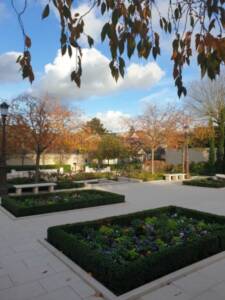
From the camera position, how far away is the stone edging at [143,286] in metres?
3.03

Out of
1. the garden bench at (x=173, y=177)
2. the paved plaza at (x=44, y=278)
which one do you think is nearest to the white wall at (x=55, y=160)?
the garden bench at (x=173, y=177)

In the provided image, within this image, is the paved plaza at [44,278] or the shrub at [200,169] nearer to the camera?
the paved plaza at [44,278]

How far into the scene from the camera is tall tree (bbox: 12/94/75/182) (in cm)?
1247

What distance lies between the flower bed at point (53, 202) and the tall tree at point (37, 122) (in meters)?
3.63

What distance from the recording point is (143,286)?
10.5 feet

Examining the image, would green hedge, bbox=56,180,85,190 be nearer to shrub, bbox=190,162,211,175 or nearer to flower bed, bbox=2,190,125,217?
flower bed, bbox=2,190,125,217

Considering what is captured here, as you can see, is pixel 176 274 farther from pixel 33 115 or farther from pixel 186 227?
pixel 33 115

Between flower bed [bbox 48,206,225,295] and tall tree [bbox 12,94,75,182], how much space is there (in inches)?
307

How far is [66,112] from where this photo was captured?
15.1m

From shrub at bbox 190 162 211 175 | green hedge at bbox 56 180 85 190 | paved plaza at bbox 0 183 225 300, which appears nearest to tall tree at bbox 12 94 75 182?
green hedge at bbox 56 180 85 190

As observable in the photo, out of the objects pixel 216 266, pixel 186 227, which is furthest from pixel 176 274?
pixel 186 227

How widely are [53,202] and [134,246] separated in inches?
168

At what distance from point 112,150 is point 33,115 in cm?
992

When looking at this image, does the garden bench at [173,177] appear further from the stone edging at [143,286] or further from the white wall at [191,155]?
the stone edging at [143,286]
